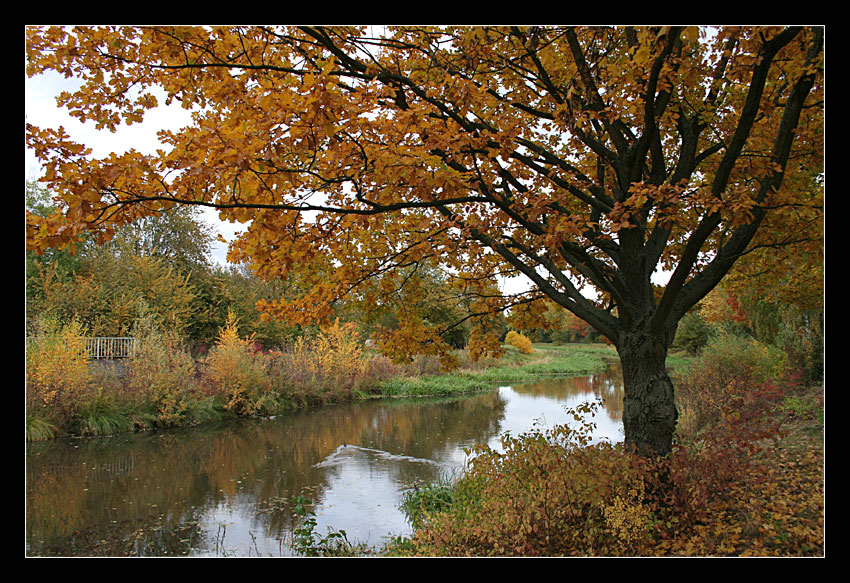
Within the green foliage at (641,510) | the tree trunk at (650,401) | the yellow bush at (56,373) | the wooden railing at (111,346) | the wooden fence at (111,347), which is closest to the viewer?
the green foliage at (641,510)

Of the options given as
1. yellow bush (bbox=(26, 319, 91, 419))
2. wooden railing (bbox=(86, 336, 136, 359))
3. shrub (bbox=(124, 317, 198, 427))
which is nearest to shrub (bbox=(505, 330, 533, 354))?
shrub (bbox=(124, 317, 198, 427))

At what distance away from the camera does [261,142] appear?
2.55 m

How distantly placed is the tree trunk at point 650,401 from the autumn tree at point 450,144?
0.01m

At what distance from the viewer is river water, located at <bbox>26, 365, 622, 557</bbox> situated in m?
4.66

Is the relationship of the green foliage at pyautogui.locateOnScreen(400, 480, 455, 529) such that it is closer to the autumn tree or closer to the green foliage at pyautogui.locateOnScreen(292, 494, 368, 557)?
the green foliage at pyautogui.locateOnScreen(292, 494, 368, 557)

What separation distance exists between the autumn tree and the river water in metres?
1.78

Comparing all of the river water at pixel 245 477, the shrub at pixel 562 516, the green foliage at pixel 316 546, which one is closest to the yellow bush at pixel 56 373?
the river water at pixel 245 477

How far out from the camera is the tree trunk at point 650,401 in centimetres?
371

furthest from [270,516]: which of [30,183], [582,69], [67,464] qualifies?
[30,183]

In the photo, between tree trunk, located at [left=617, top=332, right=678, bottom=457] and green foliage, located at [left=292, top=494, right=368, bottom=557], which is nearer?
tree trunk, located at [left=617, top=332, right=678, bottom=457]

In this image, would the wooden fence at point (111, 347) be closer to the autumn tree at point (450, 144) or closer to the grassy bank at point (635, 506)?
the autumn tree at point (450, 144)

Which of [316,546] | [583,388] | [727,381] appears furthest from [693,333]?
[316,546]
